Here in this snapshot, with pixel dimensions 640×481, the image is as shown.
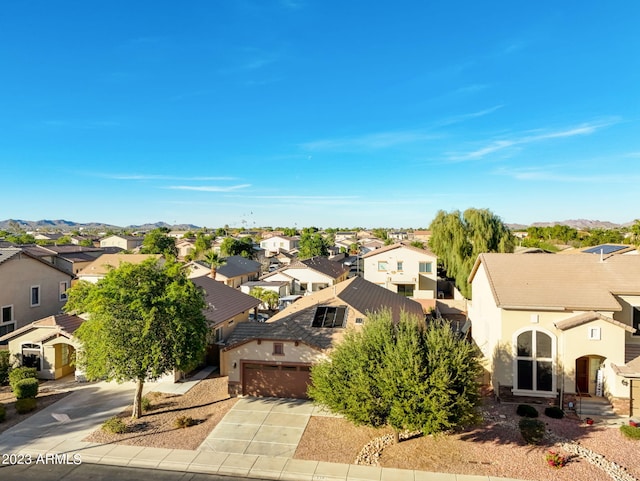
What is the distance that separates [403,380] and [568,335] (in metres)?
9.90

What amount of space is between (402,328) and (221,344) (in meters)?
14.4

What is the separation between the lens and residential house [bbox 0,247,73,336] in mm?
29656

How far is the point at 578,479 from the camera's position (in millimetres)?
13367

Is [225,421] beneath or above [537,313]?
beneath

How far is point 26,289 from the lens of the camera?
31609mm

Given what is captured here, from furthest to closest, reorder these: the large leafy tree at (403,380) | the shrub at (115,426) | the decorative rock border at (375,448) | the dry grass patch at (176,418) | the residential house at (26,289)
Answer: the residential house at (26,289), the shrub at (115,426), the dry grass patch at (176,418), the decorative rock border at (375,448), the large leafy tree at (403,380)

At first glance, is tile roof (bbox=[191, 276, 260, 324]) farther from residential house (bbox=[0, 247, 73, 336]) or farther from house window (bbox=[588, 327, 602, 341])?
house window (bbox=[588, 327, 602, 341])

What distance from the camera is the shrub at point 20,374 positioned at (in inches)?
827

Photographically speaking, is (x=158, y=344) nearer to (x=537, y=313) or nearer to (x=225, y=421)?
(x=225, y=421)

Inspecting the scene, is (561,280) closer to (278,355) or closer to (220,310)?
(278,355)

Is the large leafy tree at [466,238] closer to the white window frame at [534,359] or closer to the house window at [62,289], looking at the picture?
the white window frame at [534,359]

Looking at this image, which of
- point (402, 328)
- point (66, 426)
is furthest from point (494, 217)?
point (66, 426)

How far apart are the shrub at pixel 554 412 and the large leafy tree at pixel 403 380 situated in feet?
18.7

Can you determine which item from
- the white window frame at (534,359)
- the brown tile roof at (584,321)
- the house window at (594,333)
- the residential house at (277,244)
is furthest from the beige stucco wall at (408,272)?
the residential house at (277,244)
